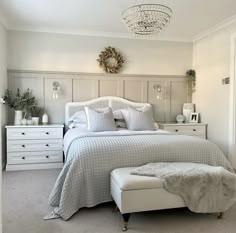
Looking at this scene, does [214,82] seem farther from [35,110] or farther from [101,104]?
[35,110]

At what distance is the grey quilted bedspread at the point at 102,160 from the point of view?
2562 millimetres

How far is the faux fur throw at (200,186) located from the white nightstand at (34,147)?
2.27m

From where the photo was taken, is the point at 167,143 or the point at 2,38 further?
the point at 2,38

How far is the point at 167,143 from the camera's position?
115 inches

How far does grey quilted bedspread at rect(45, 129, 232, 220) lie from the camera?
2.56m

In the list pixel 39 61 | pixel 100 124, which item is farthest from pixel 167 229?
pixel 39 61

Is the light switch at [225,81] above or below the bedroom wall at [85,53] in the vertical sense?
below

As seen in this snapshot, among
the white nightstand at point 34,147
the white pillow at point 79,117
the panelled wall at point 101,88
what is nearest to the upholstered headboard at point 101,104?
the panelled wall at point 101,88

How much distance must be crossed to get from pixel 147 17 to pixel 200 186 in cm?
192

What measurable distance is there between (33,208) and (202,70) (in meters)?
4.02

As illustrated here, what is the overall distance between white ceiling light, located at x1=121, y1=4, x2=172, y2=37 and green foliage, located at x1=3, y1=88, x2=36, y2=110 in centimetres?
239

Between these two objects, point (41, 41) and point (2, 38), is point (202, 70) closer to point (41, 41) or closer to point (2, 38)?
point (41, 41)

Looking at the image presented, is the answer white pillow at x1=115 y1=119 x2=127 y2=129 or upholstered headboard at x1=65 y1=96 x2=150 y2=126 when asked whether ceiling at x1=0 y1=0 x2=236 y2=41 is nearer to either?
upholstered headboard at x1=65 y1=96 x2=150 y2=126

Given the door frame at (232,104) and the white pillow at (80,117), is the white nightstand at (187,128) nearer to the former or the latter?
the door frame at (232,104)
